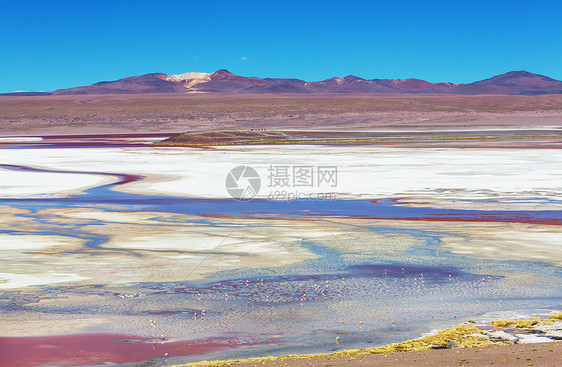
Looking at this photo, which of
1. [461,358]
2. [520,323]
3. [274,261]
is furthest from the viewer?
[274,261]

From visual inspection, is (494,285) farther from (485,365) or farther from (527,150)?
(527,150)

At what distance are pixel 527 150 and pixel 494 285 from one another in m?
25.7

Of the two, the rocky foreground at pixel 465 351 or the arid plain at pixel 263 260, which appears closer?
the rocky foreground at pixel 465 351

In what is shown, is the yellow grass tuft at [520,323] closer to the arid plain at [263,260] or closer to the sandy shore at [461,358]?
the arid plain at [263,260]

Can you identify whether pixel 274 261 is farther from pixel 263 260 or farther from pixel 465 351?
pixel 465 351

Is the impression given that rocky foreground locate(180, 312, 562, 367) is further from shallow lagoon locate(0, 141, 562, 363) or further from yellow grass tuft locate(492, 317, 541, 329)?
shallow lagoon locate(0, 141, 562, 363)

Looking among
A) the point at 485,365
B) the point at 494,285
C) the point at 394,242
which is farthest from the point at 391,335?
the point at 394,242

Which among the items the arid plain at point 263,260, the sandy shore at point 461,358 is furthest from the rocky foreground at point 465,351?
the arid plain at point 263,260

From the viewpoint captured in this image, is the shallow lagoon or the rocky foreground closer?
the rocky foreground

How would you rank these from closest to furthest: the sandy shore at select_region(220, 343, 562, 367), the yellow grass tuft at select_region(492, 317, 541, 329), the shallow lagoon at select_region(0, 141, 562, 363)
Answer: the sandy shore at select_region(220, 343, 562, 367) < the yellow grass tuft at select_region(492, 317, 541, 329) < the shallow lagoon at select_region(0, 141, 562, 363)

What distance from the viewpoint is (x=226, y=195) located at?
16859 millimetres

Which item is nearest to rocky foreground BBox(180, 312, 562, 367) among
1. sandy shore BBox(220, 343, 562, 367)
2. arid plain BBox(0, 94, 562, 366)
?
sandy shore BBox(220, 343, 562, 367)

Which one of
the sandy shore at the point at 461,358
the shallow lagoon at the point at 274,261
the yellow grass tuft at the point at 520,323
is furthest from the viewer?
the shallow lagoon at the point at 274,261

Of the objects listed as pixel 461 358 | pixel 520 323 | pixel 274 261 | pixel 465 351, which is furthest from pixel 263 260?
pixel 461 358
